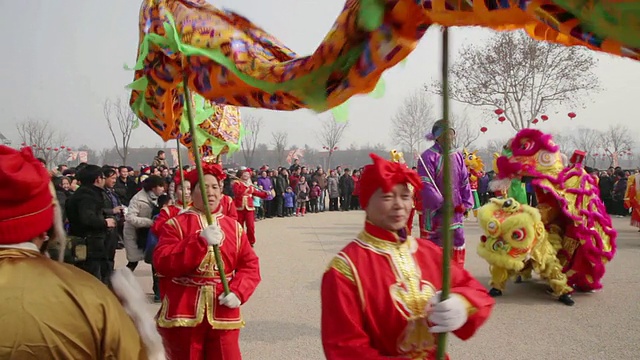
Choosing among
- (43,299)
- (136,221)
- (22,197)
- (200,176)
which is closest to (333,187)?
(136,221)

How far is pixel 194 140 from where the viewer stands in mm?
2779

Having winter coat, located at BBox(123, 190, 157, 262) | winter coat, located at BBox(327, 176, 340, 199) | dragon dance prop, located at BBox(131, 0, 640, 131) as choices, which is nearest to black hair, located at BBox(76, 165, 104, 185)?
winter coat, located at BBox(123, 190, 157, 262)

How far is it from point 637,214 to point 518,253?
6.96 meters

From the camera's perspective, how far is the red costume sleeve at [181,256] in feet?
10.0

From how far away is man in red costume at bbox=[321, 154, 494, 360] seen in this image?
196cm

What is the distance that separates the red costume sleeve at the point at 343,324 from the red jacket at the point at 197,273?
1.16m

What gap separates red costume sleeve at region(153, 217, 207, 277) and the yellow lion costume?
396cm

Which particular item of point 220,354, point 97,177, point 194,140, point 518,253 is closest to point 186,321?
point 220,354

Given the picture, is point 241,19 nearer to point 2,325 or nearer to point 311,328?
point 2,325

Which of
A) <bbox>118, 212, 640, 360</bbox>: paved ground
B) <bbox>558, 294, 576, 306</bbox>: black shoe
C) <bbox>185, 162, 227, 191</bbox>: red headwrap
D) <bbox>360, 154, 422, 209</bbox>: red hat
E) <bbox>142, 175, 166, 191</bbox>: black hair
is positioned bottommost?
<bbox>118, 212, 640, 360</bbox>: paved ground

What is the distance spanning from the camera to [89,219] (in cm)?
A: 514

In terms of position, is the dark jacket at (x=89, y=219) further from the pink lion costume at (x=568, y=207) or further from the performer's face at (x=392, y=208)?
the pink lion costume at (x=568, y=207)

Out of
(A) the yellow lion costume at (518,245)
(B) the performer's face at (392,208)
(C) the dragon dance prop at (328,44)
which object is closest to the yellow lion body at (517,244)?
(A) the yellow lion costume at (518,245)

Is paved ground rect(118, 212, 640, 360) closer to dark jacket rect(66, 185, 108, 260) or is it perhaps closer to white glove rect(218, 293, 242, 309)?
white glove rect(218, 293, 242, 309)
